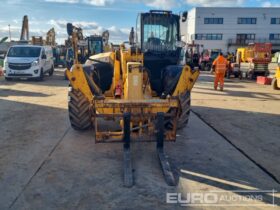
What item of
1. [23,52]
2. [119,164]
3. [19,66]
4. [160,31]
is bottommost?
[119,164]

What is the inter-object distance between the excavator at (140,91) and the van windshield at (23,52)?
10227 mm

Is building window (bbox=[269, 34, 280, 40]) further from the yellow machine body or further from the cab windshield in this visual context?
the yellow machine body

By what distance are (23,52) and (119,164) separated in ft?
46.7

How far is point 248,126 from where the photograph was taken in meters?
8.02

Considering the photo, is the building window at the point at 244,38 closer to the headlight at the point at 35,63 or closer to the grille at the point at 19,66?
the headlight at the point at 35,63

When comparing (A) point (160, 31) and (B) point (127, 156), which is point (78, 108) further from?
(A) point (160, 31)

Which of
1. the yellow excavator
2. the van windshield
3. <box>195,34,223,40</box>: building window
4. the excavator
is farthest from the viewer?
<box>195,34,223,40</box>: building window

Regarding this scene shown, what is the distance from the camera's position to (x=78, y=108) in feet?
21.9

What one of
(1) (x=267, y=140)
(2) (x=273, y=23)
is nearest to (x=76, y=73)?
(1) (x=267, y=140)

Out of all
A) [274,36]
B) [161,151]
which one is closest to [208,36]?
[274,36]

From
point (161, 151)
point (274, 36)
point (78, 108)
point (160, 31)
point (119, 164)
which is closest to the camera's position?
point (119, 164)

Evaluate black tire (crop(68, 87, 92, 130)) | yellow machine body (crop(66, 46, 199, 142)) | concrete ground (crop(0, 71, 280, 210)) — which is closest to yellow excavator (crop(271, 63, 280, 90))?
concrete ground (crop(0, 71, 280, 210))

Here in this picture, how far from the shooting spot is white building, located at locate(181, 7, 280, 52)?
57375 millimetres

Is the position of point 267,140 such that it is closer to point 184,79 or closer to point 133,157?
point 184,79
